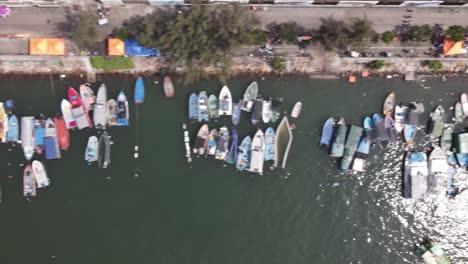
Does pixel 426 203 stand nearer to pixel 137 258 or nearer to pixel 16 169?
pixel 137 258

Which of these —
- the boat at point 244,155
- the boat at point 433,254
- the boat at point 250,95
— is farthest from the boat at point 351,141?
the boat at point 433,254

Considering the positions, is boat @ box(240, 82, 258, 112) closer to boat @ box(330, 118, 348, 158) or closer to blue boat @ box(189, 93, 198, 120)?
blue boat @ box(189, 93, 198, 120)

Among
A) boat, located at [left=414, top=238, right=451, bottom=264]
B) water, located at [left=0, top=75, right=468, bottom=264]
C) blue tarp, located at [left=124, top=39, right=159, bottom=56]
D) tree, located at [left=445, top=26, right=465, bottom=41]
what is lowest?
boat, located at [left=414, top=238, right=451, bottom=264]

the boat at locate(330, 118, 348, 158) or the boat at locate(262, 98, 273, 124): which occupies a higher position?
the boat at locate(262, 98, 273, 124)

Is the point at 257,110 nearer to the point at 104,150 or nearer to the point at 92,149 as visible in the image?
the point at 104,150

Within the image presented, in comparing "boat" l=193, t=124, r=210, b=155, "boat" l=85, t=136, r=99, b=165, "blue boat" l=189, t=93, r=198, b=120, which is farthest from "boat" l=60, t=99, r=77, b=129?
"boat" l=193, t=124, r=210, b=155

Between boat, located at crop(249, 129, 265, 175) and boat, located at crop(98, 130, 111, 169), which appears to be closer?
boat, located at crop(249, 129, 265, 175)

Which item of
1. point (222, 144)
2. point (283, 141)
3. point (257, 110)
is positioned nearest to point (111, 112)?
point (222, 144)
